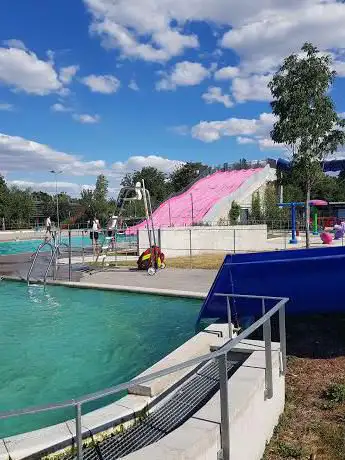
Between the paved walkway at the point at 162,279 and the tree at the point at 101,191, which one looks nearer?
the paved walkway at the point at 162,279

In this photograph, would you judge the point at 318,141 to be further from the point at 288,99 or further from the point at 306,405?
the point at 306,405

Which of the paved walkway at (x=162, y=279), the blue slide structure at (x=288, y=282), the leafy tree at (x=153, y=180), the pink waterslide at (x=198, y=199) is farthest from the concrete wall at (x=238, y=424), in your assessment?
the leafy tree at (x=153, y=180)

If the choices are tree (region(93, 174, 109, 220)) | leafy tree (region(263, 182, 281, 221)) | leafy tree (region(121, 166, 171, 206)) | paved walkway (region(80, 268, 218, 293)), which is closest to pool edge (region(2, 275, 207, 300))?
paved walkway (region(80, 268, 218, 293))

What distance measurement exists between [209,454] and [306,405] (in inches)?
94.2

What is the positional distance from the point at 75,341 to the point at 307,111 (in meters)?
14.0

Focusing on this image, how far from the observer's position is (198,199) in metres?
45.7

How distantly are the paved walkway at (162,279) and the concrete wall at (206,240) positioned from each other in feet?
16.7

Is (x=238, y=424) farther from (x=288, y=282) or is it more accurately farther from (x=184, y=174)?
(x=184, y=174)

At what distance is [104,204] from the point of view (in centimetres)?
7481

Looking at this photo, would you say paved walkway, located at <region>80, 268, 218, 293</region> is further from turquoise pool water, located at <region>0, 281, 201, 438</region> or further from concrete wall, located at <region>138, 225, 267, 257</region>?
concrete wall, located at <region>138, 225, 267, 257</region>

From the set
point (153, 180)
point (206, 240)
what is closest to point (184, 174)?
point (153, 180)

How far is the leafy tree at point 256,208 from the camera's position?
45.1 m

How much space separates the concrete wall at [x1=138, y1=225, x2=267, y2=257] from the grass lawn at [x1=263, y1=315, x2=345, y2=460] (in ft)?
48.2

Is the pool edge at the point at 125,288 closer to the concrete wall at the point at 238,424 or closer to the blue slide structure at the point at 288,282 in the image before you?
the blue slide structure at the point at 288,282
